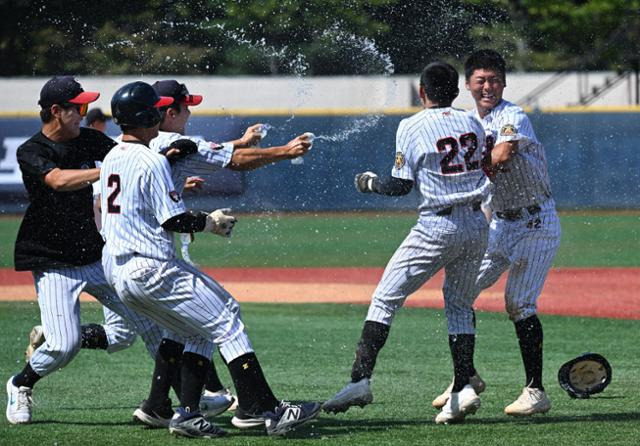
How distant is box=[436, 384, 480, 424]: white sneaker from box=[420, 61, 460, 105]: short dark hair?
5.07ft

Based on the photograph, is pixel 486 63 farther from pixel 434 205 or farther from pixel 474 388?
pixel 474 388

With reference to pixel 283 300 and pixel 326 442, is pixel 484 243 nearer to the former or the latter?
pixel 326 442

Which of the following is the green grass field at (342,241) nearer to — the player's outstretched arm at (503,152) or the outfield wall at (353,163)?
the outfield wall at (353,163)

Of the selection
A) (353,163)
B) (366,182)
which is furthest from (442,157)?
(353,163)

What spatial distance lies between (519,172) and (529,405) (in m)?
1.34

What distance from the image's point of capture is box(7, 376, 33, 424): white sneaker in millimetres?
6180

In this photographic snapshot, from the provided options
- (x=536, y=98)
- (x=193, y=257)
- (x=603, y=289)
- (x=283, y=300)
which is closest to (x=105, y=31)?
(x=193, y=257)

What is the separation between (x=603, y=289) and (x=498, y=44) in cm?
511

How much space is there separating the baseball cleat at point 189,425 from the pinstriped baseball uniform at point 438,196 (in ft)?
3.60

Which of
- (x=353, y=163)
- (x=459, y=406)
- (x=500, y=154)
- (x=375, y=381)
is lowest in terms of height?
(x=375, y=381)

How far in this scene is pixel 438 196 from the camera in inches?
236

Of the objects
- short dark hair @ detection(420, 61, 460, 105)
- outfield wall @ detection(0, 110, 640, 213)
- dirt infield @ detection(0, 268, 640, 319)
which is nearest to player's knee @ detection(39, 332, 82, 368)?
short dark hair @ detection(420, 61, 460, 105)

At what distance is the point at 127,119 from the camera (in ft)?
18.1

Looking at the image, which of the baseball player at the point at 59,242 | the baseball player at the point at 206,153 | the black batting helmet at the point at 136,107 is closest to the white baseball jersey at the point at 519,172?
the baseball player at the point at 206,153
